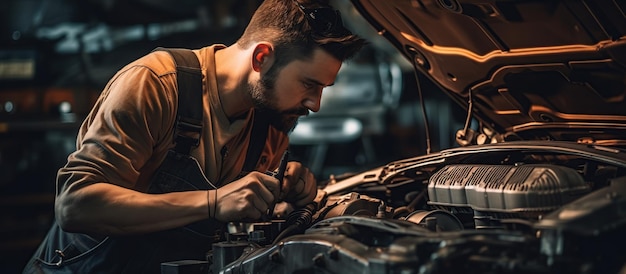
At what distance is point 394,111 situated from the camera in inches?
296

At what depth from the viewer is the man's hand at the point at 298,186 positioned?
2.54m

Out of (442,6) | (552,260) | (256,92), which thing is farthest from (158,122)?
(552,260)

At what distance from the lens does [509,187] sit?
1.93 meters

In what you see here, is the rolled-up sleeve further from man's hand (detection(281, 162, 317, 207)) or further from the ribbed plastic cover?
the ribbed plastic cover

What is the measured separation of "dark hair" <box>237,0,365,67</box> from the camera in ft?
7.92

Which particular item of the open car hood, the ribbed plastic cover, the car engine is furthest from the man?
the ribbed plastic cover

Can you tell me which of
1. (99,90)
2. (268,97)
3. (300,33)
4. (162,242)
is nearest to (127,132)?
(162,242)

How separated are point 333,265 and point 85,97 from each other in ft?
14.3

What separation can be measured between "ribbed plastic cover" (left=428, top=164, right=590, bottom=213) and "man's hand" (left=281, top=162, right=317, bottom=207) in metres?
0.52

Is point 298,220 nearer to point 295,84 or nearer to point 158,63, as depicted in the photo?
point 295,84

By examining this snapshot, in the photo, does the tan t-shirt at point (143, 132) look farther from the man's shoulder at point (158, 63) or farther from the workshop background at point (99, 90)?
the workshop background at point (99, 90)

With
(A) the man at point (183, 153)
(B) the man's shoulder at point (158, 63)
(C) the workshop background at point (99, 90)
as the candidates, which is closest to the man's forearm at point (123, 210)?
(A) the man at point (183, 153)

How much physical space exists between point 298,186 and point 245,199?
48 cm

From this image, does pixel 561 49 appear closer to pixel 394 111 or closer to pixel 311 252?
pixel 311 252
